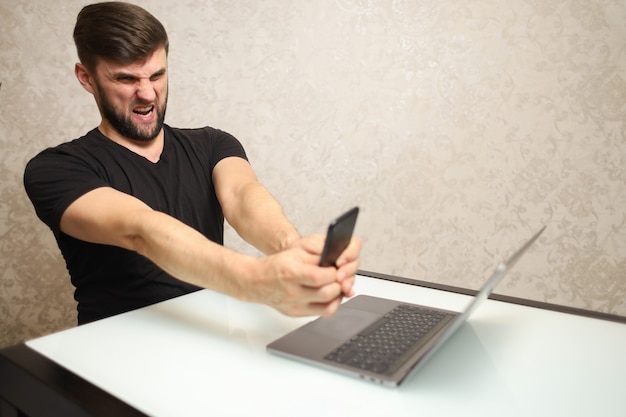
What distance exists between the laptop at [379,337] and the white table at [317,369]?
2 cm

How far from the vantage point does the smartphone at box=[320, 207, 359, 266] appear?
0.57 metres

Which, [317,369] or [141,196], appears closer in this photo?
[317,369]

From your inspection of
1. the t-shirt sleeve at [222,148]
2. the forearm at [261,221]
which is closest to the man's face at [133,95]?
the t-shirt sleeve at [222,148]

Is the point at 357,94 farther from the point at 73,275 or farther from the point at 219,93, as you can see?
the point at 73,275

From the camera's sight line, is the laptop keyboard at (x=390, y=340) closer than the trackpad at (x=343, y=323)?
Yes

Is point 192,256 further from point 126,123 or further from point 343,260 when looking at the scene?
point 126,123

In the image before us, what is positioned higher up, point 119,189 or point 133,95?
point 133,95

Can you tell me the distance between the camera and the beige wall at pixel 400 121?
186 cm

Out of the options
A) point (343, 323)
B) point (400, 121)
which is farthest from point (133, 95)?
point (400, 121)

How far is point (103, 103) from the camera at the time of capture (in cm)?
129

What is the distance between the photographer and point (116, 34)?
121 cm

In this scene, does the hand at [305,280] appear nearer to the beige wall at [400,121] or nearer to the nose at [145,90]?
the nose at [145,90]

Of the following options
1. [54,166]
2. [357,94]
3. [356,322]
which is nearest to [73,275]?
[54,166]

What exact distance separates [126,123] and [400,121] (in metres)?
1.14
